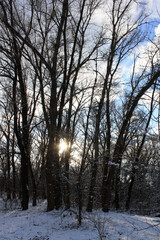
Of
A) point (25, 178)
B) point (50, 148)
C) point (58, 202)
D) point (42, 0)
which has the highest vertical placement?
point (42, 0)

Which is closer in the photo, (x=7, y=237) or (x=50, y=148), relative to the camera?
(x=7, y=237)

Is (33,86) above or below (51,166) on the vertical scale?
above

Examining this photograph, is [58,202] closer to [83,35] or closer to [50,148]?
[50,148]

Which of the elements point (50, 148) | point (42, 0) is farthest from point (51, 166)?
point (42, 0)

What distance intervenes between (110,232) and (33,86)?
1041 centimetres

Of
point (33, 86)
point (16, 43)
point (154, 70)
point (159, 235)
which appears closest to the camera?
point (159, 235)

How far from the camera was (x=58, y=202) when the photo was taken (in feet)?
31.3

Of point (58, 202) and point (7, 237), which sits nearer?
point (7, 237)

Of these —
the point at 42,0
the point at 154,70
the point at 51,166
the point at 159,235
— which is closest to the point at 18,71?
the point at 42,0

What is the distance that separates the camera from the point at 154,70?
7840 millimetres

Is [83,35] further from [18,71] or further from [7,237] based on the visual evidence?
[7,237]

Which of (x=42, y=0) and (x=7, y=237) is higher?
(x=42, y=0)

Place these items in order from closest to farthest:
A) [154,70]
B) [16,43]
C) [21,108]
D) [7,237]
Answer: [7,237]
[154,70]
[16,43]
[21,108]

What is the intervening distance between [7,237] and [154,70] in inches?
336
